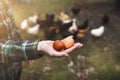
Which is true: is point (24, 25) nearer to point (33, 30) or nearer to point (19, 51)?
point (33, 30)

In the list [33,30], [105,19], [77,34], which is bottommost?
[77,34]

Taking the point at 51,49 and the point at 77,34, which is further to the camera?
the point at 77,34

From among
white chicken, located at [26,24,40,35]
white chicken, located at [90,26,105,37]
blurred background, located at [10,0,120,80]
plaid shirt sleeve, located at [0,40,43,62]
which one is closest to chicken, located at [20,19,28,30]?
blurred background, located at [10,0,120,80]

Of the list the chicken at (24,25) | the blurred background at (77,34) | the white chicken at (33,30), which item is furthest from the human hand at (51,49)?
the chicken at (24,25)

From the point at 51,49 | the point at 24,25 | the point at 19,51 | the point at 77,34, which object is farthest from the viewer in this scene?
the point at 24,25

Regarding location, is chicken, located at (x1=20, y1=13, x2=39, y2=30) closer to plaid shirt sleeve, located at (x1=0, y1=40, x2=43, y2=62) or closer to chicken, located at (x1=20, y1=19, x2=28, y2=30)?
chicken, located at (x1=20, y1=19, x2=28, y2=30)

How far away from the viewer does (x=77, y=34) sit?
561 centimetres

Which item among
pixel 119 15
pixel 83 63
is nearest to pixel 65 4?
pixel 119 15

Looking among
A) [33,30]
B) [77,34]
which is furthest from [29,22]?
[77,34]

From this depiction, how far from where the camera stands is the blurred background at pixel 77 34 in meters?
4.84

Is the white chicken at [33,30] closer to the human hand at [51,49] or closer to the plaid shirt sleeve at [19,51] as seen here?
the plaid shirt sleeve at [19,51]

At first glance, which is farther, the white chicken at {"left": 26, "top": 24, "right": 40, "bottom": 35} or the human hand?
the white chicken at {"left": 26, "top": 24, "right": 40, "bottom": 35}

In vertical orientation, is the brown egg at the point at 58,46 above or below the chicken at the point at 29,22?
below

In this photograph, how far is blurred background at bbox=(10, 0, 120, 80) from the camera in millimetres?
4836
